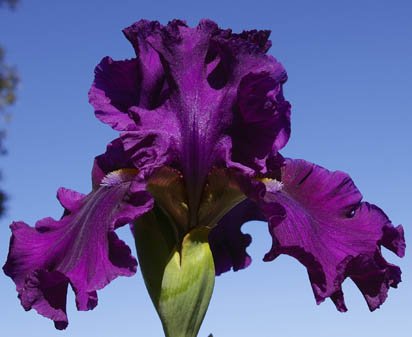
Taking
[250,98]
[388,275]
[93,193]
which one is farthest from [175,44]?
[388,275]

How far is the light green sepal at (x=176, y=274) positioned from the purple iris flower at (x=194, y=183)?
0.07m

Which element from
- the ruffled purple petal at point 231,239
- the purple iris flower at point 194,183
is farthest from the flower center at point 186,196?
the ruffled purple petal at point 231,239

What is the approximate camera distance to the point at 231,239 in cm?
223

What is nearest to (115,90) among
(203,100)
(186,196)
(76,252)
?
(203,100)

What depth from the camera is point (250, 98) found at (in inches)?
71.8

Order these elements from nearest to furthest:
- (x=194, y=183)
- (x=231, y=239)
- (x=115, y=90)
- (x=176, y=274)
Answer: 1. (x=176, y=274)
2. (x=194, y=183)
3. (x=115, y=90)
4. (x=231, y=239)

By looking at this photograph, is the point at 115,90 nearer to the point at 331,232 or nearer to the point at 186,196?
the point at 186,196

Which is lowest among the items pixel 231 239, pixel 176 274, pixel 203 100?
pixel 176 274

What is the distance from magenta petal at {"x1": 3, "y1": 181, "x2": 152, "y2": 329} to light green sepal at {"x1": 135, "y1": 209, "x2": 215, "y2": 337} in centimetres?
8

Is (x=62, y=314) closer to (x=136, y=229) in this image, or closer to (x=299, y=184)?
(x=136, y=229)

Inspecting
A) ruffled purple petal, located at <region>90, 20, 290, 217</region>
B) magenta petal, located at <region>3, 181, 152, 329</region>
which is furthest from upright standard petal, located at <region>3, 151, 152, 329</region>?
ruffled purple petal, located at <region>90, 20, 290, 217</region>

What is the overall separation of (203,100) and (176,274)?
434mm

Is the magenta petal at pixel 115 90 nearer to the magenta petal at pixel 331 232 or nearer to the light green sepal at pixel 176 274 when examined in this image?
the light green sepal at pixel 176 274

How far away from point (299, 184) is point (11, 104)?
12526 mm
